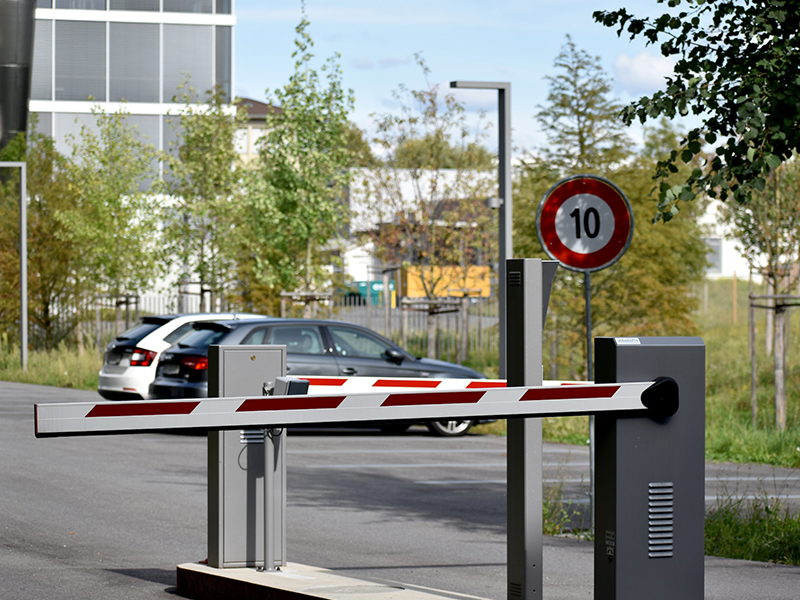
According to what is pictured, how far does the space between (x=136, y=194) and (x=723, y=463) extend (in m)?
18.6

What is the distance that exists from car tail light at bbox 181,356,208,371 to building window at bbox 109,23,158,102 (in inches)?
1320

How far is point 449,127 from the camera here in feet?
91.4

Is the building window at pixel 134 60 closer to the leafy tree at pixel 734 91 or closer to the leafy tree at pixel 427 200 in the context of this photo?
the leafy tree at pixel 427 200

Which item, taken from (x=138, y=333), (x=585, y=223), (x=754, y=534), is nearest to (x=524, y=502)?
(x=754, y=534)

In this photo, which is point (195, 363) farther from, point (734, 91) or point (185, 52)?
point (185, 52)

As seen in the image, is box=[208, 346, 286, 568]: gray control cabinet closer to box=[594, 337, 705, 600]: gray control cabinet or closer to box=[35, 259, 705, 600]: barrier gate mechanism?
box=[35, 259, 705, 600]: barrier gate mechanism

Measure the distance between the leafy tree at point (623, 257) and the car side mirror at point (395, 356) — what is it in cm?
356

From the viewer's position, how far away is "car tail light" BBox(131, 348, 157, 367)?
16.1m

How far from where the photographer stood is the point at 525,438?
4.41m

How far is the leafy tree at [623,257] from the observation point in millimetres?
18359

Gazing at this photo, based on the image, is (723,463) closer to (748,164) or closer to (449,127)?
(748,164)

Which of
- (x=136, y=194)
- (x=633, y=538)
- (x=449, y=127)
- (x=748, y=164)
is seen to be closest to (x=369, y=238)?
(x=449, y=127)

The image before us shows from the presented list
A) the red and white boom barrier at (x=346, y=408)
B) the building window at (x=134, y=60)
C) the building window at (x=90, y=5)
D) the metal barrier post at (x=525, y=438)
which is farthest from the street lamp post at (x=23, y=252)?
the red and white boom barrier at (x=346, y=408)

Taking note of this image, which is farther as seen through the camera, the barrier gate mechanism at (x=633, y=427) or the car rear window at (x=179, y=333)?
the car rear window at (x=179, y=333)
